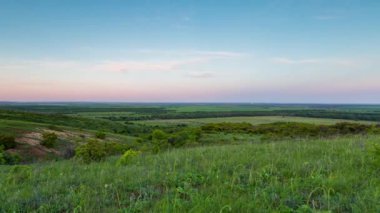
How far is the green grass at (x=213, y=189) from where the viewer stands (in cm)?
368

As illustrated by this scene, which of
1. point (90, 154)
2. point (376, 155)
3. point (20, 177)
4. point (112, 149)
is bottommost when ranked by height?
point (112, 149)

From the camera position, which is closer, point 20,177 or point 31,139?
point 20,177

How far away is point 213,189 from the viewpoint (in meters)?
4.43

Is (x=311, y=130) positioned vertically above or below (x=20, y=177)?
below

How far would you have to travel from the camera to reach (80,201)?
401 centimetres

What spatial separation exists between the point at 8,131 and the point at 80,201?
4929 centimetres

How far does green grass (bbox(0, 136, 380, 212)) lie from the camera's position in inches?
145

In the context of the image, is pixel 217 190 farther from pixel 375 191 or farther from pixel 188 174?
pixel 375 191

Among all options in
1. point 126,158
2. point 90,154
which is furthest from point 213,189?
point 90,154

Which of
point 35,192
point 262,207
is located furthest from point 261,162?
point 35,192

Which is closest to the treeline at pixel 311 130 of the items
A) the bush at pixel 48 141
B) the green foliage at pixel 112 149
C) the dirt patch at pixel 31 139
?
the green foliage at pixel 112 149

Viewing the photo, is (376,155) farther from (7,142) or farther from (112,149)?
(7,142)

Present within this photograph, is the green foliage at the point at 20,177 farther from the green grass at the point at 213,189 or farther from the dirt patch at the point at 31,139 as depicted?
the dirt patch at the point at 31,139

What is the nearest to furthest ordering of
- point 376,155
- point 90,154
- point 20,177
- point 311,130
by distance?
point 376,155 → point 20,177 → point 90,154 → point 311,130
